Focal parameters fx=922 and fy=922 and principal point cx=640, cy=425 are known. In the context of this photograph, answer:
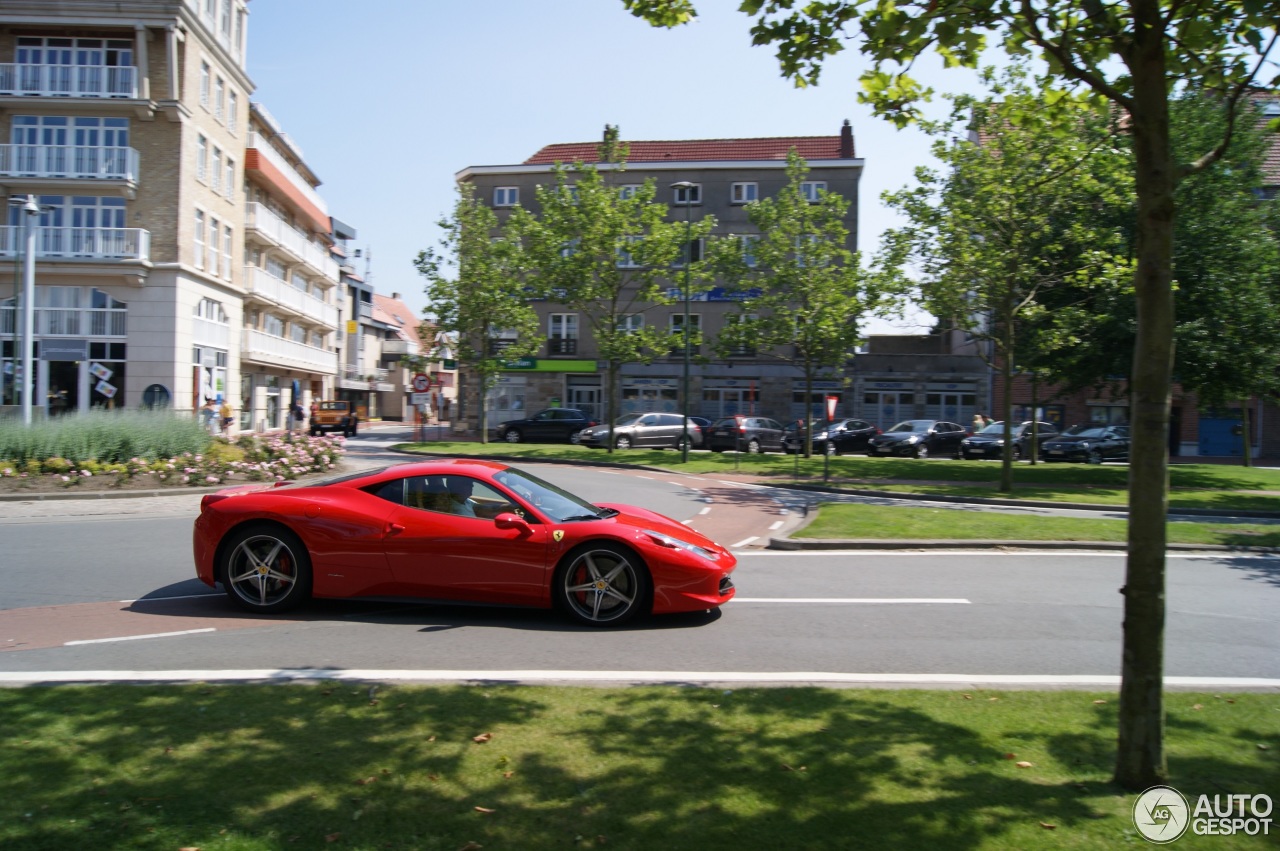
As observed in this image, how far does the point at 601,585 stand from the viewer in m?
7.26

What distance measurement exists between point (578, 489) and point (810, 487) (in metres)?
6.37

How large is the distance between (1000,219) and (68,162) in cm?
3220

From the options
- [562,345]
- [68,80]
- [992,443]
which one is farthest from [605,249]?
[68,80]

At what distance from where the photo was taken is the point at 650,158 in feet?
176

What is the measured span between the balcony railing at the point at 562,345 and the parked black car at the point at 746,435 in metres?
16.6

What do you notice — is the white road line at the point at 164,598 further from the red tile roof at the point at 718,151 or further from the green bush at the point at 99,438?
the red tile roof at the point at 718,151

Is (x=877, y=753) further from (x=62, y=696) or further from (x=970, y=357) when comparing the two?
(x=970, y=357)

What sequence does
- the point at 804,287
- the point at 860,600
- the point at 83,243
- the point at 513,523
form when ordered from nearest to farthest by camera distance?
the point at 513,523
the point at 860,600
the point at 804,287
the point at 83,243

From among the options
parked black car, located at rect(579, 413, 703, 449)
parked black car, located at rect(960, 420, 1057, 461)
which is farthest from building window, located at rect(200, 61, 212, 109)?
parked black car, located at rect(960, 420, 1057, 461)

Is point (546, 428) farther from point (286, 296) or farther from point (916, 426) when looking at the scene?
point (286, 296)

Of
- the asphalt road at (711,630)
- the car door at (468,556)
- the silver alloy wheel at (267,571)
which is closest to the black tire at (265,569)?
the silver alloy wheel at (267,571)

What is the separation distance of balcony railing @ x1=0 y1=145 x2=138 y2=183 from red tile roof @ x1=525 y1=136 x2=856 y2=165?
80.4 feet

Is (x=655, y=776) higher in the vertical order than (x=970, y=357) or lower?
lower

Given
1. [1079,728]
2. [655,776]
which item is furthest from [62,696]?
[1079,728]
